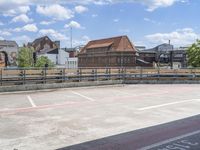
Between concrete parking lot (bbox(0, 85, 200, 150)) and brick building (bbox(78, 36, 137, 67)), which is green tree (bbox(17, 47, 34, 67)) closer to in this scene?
brick building (bbox(78, 36, 137, 67))

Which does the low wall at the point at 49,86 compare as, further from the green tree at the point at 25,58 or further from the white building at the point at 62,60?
the white building at the point at 62,60

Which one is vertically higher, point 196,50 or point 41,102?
point 196,50

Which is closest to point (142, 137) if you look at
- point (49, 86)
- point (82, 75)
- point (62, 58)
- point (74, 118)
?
point (74, 118)

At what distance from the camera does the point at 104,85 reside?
2789 centimetres

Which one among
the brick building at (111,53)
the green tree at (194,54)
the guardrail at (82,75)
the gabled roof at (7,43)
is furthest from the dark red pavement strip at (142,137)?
the gabled roof at (7,43)

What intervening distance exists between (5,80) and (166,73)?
16099 millimetres

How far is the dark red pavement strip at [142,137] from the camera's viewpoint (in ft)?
28.0

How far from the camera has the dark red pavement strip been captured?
855cm

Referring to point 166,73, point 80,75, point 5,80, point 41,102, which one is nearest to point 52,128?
point 41,102

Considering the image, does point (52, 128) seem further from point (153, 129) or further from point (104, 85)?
point (104, 85)

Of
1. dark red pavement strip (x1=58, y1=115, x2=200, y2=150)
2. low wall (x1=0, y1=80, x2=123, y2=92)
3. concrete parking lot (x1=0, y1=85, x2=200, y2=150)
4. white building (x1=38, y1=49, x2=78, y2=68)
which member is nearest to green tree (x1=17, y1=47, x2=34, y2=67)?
white building (x1=38, y1=49, x2=78, y2=68)

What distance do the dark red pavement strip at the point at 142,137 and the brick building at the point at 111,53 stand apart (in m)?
106

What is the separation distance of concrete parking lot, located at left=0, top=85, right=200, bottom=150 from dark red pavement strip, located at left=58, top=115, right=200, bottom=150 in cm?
33

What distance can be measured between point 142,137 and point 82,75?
17657mm
